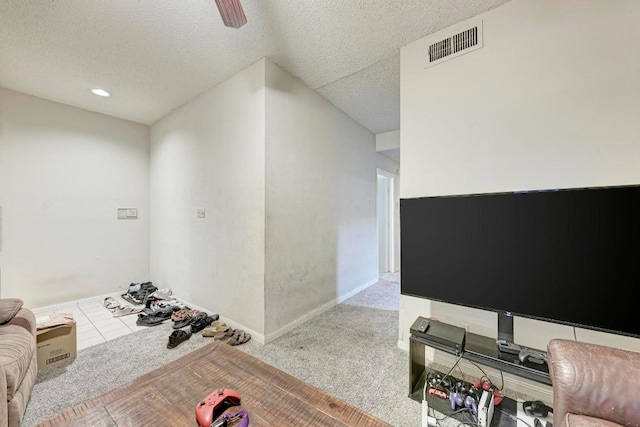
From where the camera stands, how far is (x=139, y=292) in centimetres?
355

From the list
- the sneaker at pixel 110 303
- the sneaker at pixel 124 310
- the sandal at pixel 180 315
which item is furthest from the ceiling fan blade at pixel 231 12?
the sneaker at pixel 110 303

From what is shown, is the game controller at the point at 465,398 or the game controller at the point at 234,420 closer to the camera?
the game controller at the point at 234,420

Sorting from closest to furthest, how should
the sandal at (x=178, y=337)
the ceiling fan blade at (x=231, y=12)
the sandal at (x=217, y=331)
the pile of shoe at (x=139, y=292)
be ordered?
the ceiling fan blade at (x=231, y=12) < the sandal at (x=178, y=337) < the sandal at (x=217, y=331) < the pile of shoe at (x=139, y=292)

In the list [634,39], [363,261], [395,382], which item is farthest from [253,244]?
[634,39]

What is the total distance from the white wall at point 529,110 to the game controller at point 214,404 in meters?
1.59

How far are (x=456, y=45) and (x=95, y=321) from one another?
4493 mm

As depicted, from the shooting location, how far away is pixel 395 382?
5.92 ft

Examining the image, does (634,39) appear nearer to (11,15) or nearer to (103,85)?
(11,15)

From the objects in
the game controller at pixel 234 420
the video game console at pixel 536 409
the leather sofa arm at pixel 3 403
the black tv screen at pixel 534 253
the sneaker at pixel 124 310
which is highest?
the black tv screen at pixel 534 253

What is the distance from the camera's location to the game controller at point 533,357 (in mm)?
1360

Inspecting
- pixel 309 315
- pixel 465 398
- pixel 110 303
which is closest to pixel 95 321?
pixel 110 303

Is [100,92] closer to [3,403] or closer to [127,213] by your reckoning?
[127,213]

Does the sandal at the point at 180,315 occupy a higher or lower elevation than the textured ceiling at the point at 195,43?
lower

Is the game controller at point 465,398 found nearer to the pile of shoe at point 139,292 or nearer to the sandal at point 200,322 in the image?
the sandal at point 200,322
